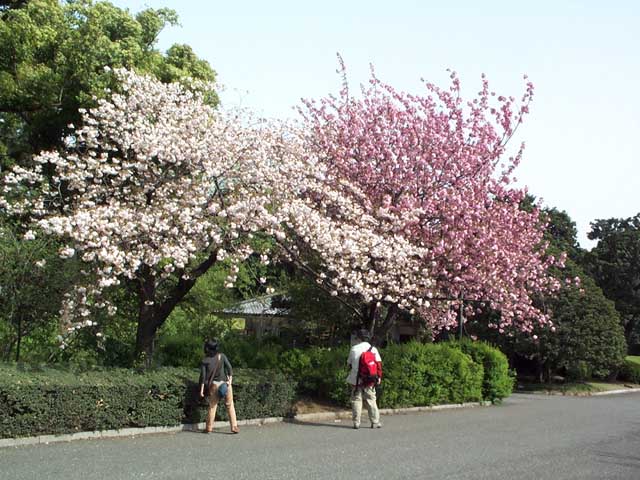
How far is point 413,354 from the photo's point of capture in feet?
57.0

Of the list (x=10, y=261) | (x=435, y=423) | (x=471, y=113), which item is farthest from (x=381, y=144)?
(x=10, y=261)

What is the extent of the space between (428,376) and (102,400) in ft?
32.4

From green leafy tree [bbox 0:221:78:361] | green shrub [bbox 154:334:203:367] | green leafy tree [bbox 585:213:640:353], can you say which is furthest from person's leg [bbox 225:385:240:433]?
green leafy tree [bbox 585:213:640:353]

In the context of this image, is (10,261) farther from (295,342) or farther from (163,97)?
(295,342)

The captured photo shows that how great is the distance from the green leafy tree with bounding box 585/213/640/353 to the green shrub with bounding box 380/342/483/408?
2836 centimetres

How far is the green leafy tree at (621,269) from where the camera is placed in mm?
44125

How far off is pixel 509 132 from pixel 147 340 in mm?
10353

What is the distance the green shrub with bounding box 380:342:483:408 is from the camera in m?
16.5

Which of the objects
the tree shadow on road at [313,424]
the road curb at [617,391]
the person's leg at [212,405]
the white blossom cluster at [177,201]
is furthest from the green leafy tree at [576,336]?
the person's leg at [212,405]

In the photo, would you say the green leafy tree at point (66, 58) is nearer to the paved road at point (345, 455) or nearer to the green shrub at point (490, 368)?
the paved road at point (345, 455)

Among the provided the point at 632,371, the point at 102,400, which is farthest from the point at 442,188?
the point at 632,371

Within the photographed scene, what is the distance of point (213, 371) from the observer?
11.3 meters

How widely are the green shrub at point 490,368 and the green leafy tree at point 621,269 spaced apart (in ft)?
88.1

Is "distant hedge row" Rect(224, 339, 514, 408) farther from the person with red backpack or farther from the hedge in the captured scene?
the hedge
